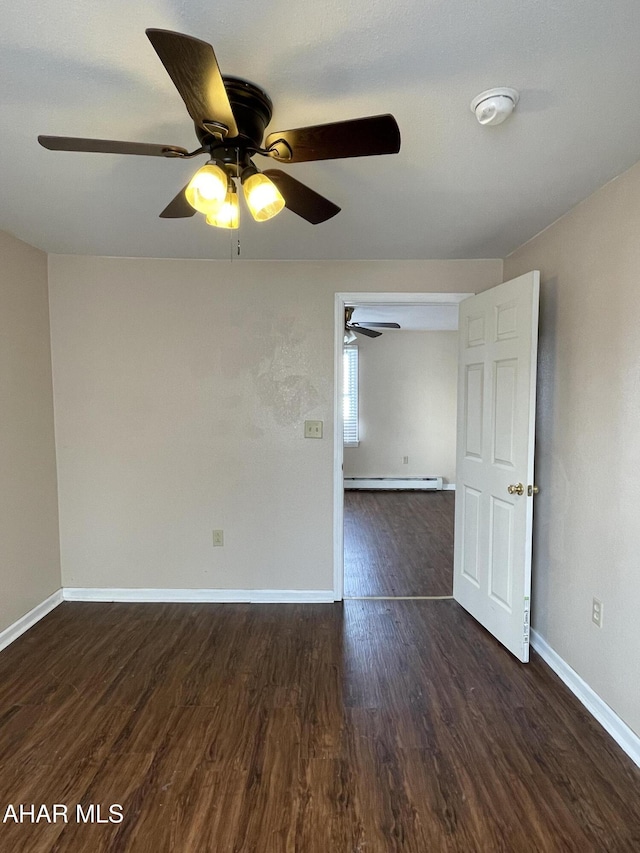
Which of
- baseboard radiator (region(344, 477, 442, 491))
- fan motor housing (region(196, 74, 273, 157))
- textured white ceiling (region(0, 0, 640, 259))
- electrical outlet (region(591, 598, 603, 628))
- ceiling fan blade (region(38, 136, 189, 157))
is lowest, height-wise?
baseboard radiator (region(344, 477, 442, 491))

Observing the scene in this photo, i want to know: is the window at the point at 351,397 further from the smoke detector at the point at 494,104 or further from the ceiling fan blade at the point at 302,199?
the smoke detector at the point at 494,104

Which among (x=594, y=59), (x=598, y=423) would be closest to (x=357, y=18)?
(x=594, y=59)

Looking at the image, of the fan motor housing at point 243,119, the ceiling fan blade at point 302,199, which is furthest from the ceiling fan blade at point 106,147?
the ceiling fan blade at point 302,199

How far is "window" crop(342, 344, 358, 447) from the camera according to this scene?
6418 millimetres

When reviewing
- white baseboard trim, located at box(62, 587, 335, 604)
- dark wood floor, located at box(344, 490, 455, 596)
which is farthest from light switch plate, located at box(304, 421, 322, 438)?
dark wood floor, located at box(344, 490, 455, 596)

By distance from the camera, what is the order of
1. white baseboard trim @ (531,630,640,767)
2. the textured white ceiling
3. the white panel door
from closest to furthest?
the textured white ceiling → white baseboard trim @ (531,630,640,767) → the white panel door

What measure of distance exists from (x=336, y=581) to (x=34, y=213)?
2837mm

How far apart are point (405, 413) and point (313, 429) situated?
3784 millimetres

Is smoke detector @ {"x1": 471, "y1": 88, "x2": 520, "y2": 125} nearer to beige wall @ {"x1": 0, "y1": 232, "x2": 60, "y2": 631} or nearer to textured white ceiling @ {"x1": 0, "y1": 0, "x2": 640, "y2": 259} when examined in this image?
textured white ceiling @ {"x1": 0, "y1": 0, "x2": 640, "y2": 259}

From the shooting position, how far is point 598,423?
6.43 feet

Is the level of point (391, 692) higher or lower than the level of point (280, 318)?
lower

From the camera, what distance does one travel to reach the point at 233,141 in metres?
1.24

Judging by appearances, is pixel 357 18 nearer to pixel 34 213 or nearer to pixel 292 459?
pixel 34 213

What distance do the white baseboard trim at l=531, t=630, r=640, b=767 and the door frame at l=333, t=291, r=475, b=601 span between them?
1290 mm
